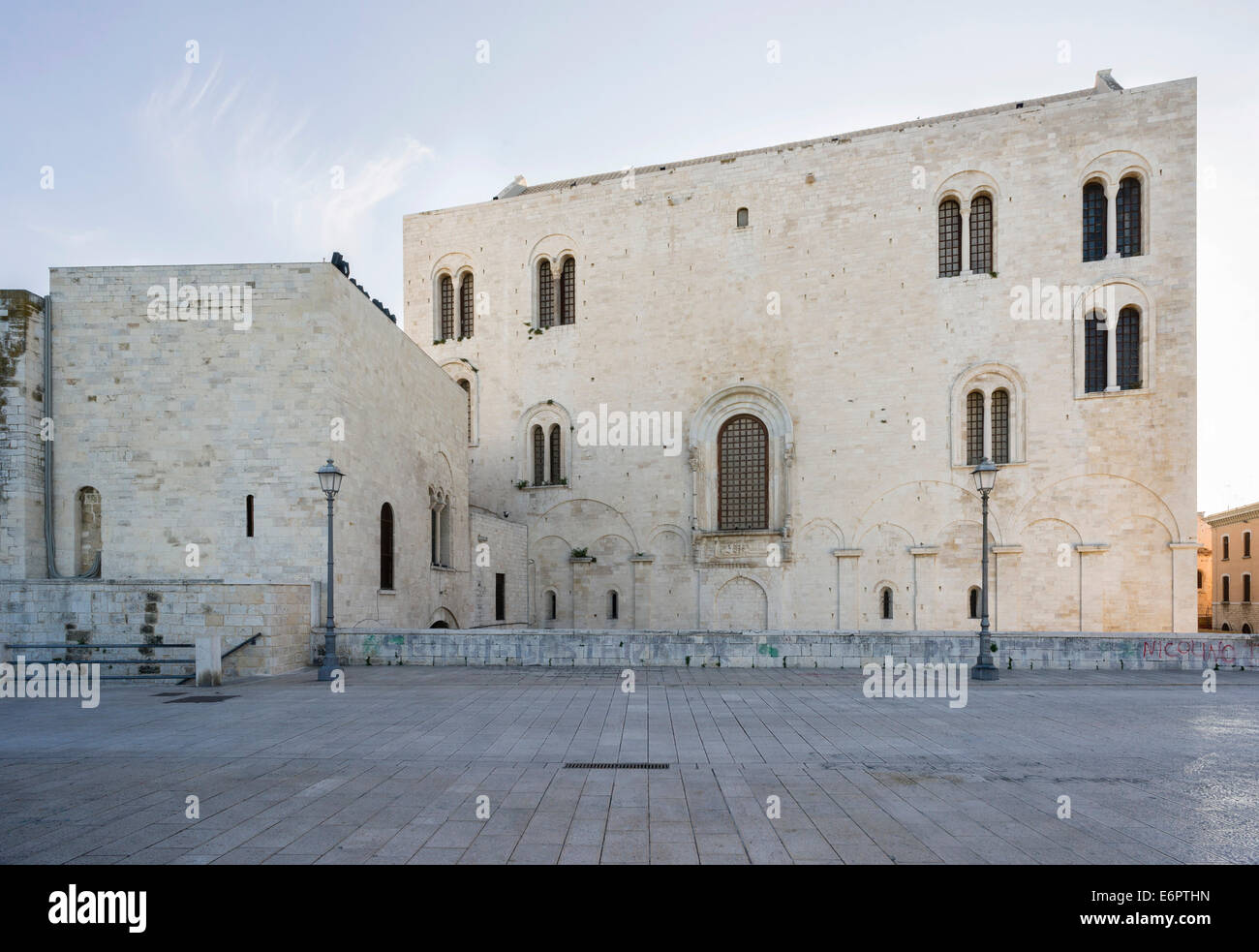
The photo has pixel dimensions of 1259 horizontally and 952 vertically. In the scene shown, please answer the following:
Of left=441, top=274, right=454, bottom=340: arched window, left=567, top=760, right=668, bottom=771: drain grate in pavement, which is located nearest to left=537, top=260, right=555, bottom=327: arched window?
left=441, top=274, right=454, bottom=340: arched window

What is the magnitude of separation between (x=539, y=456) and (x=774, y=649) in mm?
16847

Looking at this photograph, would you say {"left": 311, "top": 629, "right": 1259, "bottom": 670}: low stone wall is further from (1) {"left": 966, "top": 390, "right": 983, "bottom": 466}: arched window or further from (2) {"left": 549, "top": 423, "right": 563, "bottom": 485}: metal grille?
(2) {"left": 549, "top": 423, "right": 563, "bottom": 485}: metal grille

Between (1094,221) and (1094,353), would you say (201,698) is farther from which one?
(1094,221)

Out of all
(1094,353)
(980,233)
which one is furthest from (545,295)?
(1094,353)

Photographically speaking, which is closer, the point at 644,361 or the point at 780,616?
the point at 780,616

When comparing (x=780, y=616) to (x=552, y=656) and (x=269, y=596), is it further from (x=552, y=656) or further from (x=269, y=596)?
(x=269, y=596)

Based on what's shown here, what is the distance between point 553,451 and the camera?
92.4 ft

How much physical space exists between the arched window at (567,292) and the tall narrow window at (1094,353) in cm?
1785

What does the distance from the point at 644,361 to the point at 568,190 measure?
7.51 meters

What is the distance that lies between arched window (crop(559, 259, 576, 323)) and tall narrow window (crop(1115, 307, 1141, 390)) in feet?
61.2

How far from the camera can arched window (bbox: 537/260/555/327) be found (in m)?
28.7

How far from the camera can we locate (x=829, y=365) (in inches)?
989

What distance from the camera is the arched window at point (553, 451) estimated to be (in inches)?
1103

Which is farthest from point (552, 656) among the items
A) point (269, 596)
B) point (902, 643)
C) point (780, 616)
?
point (780, 616)
